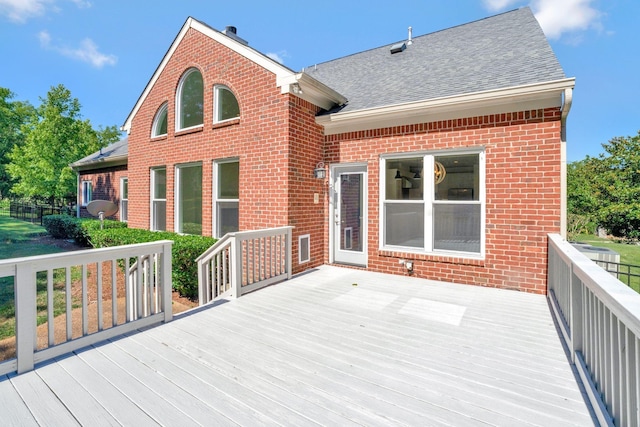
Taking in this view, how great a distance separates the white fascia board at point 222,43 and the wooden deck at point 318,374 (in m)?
4.39

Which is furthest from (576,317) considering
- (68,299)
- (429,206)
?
(68,299)

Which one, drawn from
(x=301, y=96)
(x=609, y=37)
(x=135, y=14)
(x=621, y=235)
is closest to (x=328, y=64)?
(x=301, y=96)

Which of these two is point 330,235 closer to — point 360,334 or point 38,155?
point 360,334

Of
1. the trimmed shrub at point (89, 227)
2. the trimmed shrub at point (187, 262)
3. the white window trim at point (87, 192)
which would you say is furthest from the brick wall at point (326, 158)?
the white window trim at point (87, 192)

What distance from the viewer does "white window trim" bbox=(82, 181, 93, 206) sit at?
1347 centimetres

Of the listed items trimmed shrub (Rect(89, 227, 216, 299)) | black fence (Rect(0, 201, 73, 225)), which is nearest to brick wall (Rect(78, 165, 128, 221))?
trimmed shrub (Rect(89, 227, 216, 299))

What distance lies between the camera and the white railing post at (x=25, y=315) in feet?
8.19

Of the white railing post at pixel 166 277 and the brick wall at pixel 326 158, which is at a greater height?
the brick wall at pixel 326 158

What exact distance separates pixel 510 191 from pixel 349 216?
2.97 metres

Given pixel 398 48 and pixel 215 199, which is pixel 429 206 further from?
pixel 398 48

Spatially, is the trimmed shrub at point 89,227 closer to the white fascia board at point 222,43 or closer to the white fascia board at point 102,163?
the white fascia board at point 102,163

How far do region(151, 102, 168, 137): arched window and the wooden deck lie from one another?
6815 millimetres

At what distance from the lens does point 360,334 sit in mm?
3301

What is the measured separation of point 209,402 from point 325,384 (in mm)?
856
